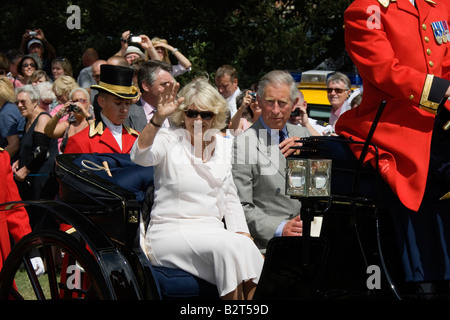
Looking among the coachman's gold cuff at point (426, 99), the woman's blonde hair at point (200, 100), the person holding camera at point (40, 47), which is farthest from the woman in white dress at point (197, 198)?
the person holding camera at point (40, 47)

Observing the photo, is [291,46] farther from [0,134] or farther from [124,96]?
[124,96]

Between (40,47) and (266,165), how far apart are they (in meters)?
6.60

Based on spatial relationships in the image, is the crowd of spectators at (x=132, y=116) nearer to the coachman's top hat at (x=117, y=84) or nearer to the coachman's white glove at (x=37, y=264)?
the coachman's top hat at (x=117, y=84)

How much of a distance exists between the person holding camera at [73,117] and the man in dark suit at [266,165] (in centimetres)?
243

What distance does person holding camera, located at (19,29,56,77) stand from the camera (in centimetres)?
1009

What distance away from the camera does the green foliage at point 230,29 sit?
930 centimetres

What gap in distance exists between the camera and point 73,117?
664 centimetres

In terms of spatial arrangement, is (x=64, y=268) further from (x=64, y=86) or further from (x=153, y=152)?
(x=64, y=86)

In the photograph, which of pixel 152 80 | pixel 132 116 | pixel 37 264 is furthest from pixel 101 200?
pixel 152 80

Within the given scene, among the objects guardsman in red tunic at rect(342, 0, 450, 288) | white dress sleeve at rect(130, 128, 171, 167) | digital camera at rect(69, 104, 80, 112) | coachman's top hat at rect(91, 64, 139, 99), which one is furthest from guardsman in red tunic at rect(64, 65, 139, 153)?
guardsman in red tunic at rect(342, 0, 450, 288)

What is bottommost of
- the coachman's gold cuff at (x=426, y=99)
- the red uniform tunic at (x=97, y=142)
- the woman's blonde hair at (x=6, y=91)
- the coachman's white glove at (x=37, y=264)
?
the coachman's white glove at (x=37, y=264)

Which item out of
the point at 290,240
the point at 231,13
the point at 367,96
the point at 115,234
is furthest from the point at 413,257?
the point at 231,13

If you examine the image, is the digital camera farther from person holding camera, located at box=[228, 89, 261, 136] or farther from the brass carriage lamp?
the brass carriage lamp

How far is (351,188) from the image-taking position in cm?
316
